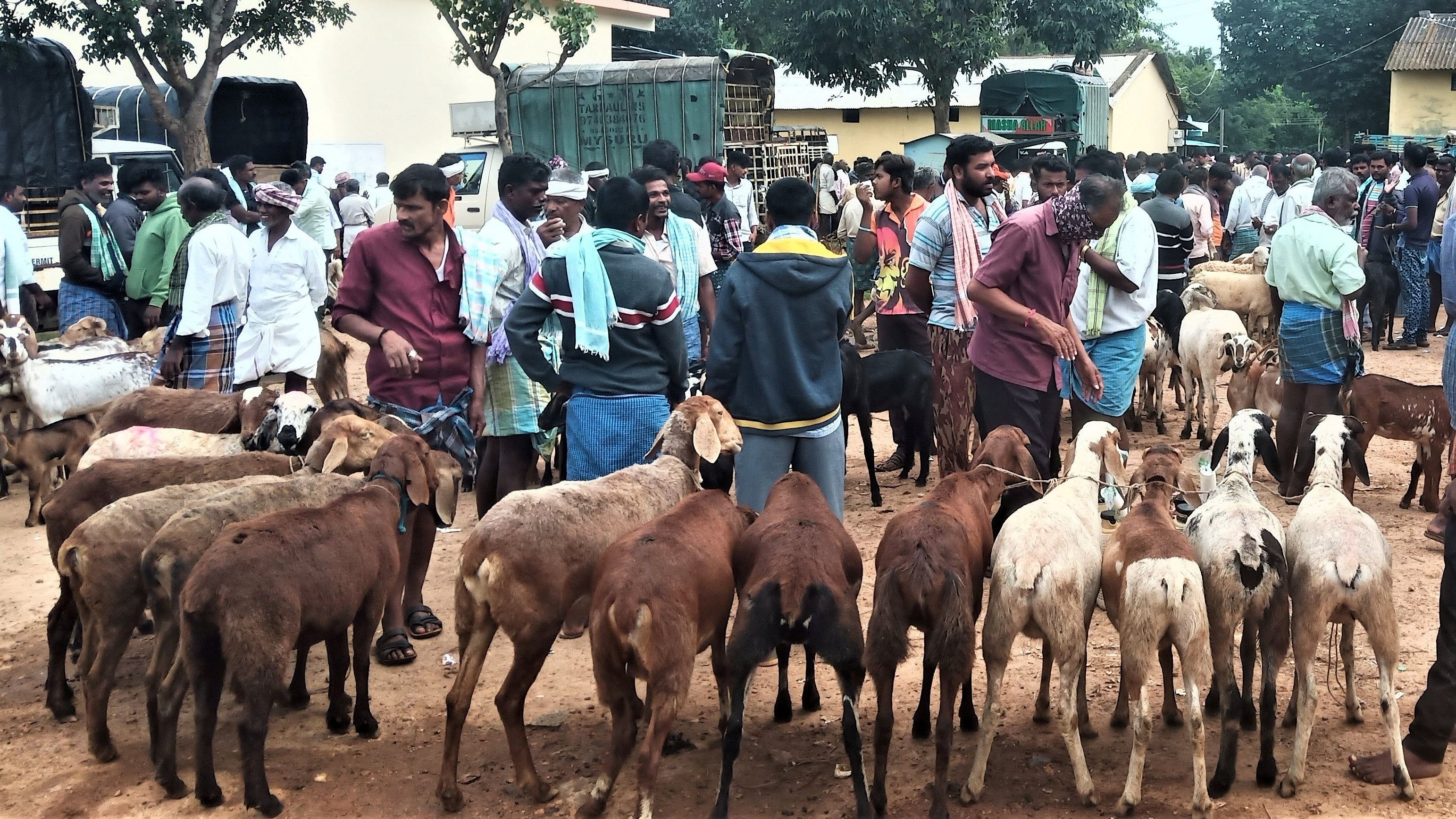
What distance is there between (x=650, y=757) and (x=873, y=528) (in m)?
4.15

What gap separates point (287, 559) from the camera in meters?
4.48

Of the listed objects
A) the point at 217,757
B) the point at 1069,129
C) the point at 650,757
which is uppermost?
the point at 1069,129

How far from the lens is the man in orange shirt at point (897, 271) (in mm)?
9148

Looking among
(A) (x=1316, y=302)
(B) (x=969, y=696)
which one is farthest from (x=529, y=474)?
(A) (x=1316, y=302)

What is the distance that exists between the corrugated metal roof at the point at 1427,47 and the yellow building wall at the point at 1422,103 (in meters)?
0.55

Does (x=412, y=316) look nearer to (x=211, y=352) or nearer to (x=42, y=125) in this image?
(x=211, y=352)

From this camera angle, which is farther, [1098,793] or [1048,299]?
[1048,299]

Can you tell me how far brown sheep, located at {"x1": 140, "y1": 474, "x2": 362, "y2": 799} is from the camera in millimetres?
4652

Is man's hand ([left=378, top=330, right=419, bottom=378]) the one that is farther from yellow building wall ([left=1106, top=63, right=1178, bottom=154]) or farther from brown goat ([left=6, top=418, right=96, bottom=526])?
yellow building wall ([left=1106, top=63, right=1178, bottom=154])

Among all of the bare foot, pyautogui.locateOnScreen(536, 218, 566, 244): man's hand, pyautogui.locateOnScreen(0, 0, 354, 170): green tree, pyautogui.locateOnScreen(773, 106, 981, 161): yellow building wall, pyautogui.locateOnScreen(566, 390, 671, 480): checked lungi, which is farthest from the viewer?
pyautogui.locateOnScreen(773, 106, 981, 161): yellow building wall

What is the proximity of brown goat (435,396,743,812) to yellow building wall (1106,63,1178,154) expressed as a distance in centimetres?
3739

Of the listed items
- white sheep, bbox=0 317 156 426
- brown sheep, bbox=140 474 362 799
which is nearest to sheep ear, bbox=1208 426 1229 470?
brown sheep, bbox=140 474 362 799

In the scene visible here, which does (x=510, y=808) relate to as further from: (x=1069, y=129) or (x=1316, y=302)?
(x=1069, y=129)

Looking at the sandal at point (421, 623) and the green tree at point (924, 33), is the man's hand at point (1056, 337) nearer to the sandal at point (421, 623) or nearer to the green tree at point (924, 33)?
the sandal at point (421, 623)
